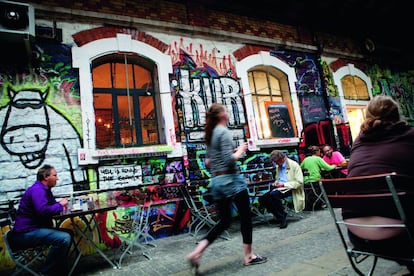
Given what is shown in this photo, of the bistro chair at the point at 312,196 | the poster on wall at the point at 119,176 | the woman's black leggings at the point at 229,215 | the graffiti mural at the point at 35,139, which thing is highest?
the graffiti mural at the point at 35,139

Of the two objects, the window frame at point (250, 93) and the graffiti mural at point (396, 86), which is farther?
the graffiti mural at point (396, 86)

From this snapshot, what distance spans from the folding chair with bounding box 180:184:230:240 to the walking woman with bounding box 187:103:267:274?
1.45 m

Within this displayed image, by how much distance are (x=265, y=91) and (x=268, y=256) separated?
479 centimetres

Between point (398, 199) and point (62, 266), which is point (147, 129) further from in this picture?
point (398, 199)

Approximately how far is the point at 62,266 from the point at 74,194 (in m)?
1.62

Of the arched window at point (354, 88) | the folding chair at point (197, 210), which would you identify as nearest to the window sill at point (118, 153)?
the folding chair at point (197, 210)

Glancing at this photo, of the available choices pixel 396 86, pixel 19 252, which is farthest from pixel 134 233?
pixel 396 86

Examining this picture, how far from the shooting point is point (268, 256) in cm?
325

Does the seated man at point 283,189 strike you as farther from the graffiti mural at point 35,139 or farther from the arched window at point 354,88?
the arched window at point 354,88

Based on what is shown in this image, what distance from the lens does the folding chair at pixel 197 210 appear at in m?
4.43

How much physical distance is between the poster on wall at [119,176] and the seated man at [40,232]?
1.52 metres

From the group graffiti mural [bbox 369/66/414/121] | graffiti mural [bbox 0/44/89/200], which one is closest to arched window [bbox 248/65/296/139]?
graffiti mural [bbox 369/66/414/121]

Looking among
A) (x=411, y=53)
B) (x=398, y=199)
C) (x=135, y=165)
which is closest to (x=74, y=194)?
(x=135, y=165)

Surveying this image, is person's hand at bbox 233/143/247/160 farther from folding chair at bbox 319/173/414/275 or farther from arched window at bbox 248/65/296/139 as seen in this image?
arched window at bbox 248/65/296/139
